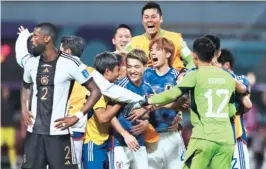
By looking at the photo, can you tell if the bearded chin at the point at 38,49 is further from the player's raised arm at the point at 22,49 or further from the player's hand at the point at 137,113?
the player's hand at the point at 137,113

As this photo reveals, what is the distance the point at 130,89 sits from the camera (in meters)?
11.3

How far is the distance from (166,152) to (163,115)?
448 millimetres

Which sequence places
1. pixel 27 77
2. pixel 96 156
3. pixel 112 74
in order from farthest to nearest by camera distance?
pixel 96 156
pixel 112 74
pixel 27 77

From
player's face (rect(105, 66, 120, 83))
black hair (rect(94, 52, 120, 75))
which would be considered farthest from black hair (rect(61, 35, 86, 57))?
player's face (rect(105, 66, 120, 83))

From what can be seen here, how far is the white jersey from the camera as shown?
1046cm

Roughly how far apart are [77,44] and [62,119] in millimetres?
1754

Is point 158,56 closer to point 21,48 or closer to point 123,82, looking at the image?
point 123,82

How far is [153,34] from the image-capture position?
12.2 meters

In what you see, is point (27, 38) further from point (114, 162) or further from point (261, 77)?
point (261, 77)

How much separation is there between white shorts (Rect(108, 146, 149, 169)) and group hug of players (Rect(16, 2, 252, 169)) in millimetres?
11

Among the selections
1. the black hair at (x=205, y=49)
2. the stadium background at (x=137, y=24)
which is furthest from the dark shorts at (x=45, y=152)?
the stadium background at (x=137, y=24)

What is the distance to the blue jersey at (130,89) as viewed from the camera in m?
11.3

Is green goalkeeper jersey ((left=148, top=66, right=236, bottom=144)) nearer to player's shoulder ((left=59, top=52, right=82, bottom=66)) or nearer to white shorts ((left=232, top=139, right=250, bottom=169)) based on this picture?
player's shoulder ((left=59, top=52, right=82, bottom=66))

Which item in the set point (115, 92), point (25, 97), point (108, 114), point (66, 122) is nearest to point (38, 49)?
point (25, 97)
